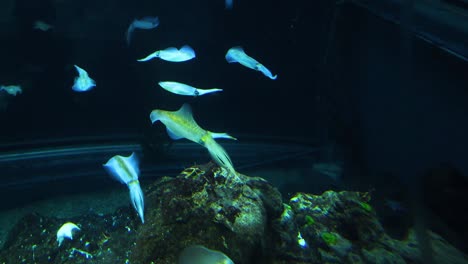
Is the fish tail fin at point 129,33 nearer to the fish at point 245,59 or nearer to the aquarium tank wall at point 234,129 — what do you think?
the aquarium tank wall at point 234,129

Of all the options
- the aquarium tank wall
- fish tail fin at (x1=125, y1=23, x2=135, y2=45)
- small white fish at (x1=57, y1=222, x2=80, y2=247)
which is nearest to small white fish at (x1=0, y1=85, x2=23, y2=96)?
the aquarium tank wall

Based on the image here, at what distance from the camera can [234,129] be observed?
6941mm

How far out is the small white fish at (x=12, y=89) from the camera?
534cm

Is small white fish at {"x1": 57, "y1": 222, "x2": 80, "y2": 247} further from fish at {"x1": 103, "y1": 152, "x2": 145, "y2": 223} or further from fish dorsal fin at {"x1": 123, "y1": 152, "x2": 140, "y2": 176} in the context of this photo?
fish dorsal fin at {"x1": 123, "y1": 152, "x2": 140, "y2": 176}

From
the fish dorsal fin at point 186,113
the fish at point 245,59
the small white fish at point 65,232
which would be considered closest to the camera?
the fish dorsal fin at point 186,113

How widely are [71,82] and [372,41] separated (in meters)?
6.07

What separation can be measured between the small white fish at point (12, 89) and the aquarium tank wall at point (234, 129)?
17 mm

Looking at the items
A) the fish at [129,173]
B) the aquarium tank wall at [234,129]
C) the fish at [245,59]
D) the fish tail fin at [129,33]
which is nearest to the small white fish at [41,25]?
the aquarium tank wall at [234,129]

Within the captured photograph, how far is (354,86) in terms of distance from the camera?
636 centimetres

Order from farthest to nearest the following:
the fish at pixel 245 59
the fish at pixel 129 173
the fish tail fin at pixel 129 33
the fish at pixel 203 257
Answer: the fish tail fin at pixel 129 33 → the fish at pixel 245 59 → the fish at pixel 129 173 → the fish at pixel 203 257

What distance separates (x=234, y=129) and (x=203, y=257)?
508 cm

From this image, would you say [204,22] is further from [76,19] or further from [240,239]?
[240,239]

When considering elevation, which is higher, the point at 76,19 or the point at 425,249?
the point at 76,19

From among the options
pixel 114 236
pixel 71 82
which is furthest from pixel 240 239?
pixel 71 82
